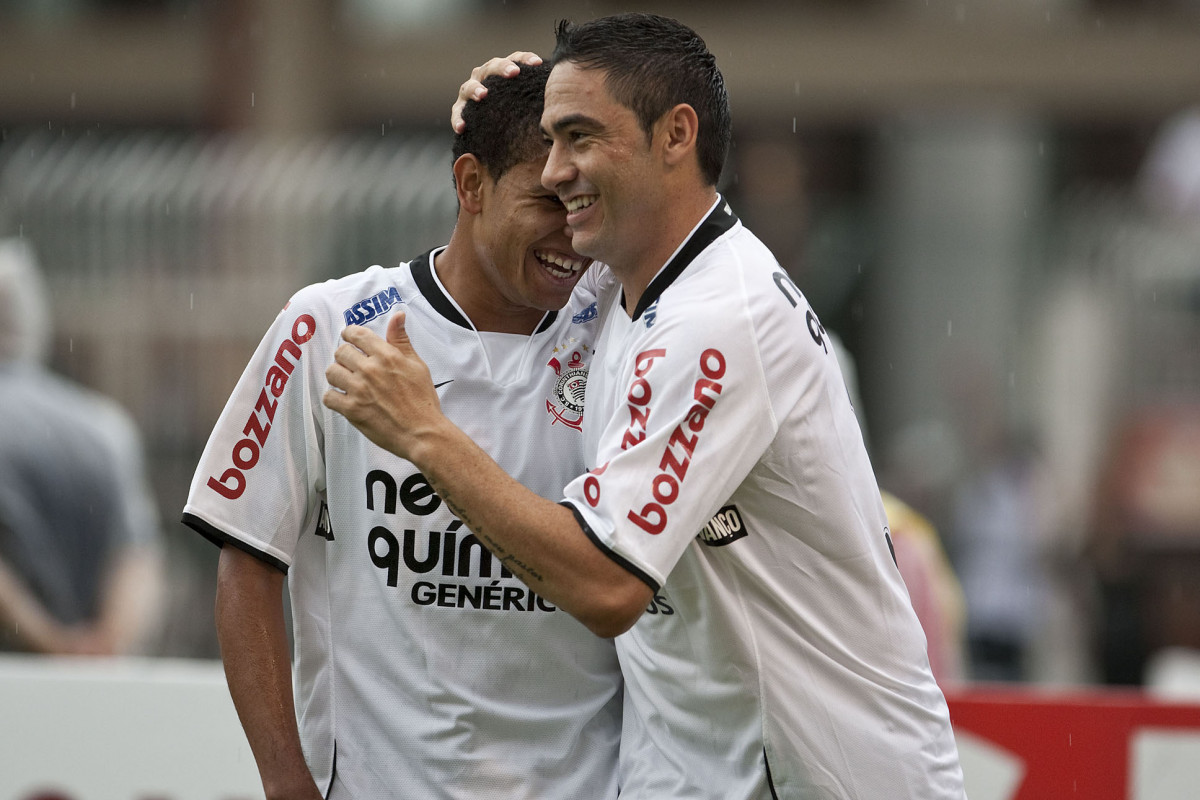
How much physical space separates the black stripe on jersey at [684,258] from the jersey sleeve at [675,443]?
214mm

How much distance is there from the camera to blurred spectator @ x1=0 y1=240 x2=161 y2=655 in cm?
691

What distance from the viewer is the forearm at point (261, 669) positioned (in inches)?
130

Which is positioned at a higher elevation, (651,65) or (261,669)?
(651,65)

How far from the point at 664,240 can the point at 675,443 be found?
0.54 m

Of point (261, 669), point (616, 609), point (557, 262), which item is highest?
point (557, 262)

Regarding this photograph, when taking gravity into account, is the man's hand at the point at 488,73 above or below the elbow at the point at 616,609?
above

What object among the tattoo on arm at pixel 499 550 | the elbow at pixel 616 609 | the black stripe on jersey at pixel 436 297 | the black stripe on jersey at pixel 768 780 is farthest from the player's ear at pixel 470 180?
the black stripe on jersey at pixel 768 780

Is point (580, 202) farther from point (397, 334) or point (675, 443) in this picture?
point (675, 443)

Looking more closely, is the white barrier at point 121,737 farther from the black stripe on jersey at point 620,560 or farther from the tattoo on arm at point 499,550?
the black stripe on jersey at point 620,560

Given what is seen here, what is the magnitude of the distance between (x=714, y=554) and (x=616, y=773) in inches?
27.5

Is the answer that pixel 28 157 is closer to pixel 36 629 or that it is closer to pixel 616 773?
pixel 36 629

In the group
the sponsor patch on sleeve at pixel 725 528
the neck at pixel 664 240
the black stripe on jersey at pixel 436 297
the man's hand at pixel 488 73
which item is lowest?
the sponsor patch on sleeve at pixel 725 528

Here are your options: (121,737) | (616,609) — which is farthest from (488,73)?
(121,737)

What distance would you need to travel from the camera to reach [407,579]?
341 centimetres
